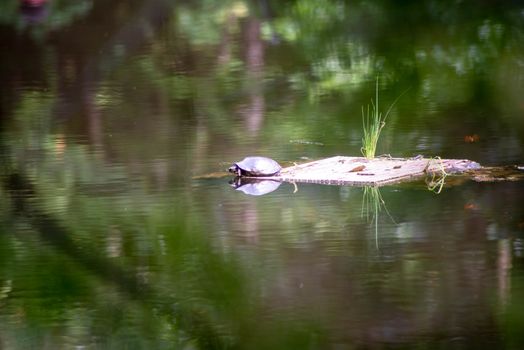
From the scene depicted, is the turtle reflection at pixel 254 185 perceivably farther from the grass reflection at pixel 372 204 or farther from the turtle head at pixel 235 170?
the grass reflection at pixel 372 204

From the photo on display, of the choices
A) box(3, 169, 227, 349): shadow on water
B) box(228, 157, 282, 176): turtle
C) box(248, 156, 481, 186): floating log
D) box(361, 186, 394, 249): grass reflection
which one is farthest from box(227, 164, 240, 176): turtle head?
box(3, 169, 227, 349): shadow on water

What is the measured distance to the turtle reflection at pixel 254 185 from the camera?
6.22m

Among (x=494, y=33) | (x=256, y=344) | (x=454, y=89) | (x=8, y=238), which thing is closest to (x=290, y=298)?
(x=256, y=344)

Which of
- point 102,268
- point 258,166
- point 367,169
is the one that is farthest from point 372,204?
point 102,268

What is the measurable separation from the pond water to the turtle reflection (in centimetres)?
8

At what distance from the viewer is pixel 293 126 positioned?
8.09 m

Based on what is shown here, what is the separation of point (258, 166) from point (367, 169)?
0.58 meters

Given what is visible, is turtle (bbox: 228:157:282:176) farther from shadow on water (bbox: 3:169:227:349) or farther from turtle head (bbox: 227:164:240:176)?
shadow on water (bbox: 3:169:227:349)

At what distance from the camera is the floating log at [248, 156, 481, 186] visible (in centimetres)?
630

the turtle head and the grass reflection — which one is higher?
the turtle head

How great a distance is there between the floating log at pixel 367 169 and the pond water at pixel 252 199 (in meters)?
0.12

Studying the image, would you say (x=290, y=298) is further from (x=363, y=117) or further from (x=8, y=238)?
(x=363, y=117)

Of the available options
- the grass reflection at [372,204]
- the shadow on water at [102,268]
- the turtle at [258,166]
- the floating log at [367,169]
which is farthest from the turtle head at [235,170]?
the shadow on water at [102,268]

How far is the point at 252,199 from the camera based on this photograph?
6.01m
